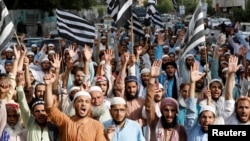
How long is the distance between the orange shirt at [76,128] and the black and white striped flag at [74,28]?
10.1 ft

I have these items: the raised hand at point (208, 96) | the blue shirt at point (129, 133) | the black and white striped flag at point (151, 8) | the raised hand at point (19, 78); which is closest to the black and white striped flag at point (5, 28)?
the raised hand at point (19, 78)

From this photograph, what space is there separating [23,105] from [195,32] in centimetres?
288

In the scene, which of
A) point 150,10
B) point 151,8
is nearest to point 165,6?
point 150,10

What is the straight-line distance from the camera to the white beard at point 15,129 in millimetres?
5836

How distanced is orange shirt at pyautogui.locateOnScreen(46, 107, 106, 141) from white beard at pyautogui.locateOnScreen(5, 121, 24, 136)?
0.49 metres

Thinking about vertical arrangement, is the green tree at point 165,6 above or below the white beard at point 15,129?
above

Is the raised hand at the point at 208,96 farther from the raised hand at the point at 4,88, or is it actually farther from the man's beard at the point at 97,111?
the raised hand at the point at 4,88

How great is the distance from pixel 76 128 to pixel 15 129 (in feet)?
2.48

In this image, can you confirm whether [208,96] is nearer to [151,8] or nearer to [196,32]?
[196,32]

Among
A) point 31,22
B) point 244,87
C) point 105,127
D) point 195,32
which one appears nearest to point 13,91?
point 105,127

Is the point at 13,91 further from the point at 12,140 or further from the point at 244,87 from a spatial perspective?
the point at 244,87

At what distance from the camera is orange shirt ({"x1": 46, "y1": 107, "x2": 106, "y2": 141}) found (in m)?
5.46

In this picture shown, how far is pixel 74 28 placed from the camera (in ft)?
28.1

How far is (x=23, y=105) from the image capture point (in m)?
6.09
